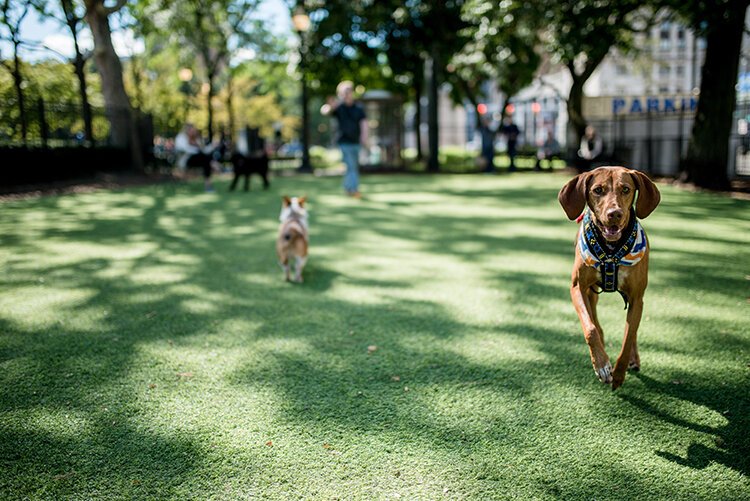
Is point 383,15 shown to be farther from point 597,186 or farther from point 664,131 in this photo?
point 597,186


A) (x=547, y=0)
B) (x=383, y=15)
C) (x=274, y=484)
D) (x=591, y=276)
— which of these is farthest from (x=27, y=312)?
(x=383, y=15)

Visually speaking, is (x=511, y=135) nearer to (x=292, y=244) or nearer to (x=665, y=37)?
(x=292, y=244)

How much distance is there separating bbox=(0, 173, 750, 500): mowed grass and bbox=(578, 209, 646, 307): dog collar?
726mm

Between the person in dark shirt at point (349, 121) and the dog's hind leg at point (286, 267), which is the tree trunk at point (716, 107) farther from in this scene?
the dog's hind leg at point (286, 267)

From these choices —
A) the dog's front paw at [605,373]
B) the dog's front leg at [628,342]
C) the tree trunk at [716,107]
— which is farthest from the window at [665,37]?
the dog's front paw at [605,373]

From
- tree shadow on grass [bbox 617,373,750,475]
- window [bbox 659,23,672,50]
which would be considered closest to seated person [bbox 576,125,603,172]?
tree shadow on grass [bbox 617,373,750,475]

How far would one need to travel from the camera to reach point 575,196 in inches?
125

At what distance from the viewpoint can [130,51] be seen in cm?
3031

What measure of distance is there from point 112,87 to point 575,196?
847 inches

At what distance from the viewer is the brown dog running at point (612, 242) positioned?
3.05 metres

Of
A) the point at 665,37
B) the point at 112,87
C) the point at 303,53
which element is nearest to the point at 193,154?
the point at 112,87

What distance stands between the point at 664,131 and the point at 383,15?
35.7 feet

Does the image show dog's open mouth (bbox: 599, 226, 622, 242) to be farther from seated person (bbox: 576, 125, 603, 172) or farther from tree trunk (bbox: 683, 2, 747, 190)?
seated person (bbox: 576, 125, 603, 172)

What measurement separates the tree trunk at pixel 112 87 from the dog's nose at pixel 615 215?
21.1 m
